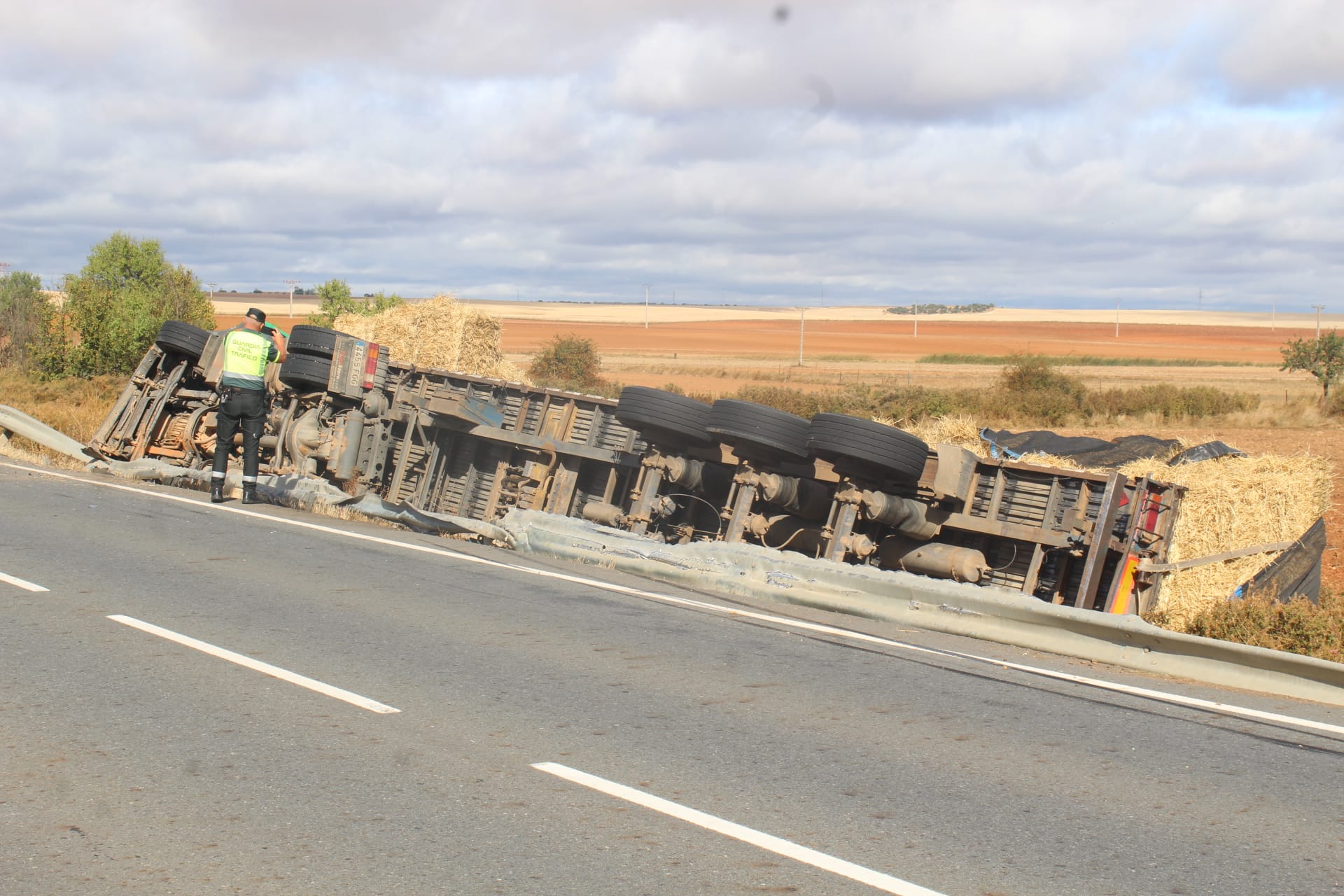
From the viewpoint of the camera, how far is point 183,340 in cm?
1636

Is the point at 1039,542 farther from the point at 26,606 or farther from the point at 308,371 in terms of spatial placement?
the point at 308,371

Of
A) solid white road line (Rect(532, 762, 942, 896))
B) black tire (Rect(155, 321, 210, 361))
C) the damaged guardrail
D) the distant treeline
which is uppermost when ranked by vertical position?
the distant treeline

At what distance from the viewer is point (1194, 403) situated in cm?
3291

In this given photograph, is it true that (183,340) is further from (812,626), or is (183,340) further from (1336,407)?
(1336,407)

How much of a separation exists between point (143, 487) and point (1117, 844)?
12.9 meters

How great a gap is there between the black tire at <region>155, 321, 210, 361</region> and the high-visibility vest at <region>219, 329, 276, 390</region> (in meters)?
3.45

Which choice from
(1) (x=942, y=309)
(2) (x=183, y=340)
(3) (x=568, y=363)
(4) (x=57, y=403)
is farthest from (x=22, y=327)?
(1) (x=942, y=309)

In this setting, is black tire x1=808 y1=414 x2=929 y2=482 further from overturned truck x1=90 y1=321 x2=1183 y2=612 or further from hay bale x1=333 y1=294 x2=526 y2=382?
hay bale x1=333 y1=294 x2=526 y2=382

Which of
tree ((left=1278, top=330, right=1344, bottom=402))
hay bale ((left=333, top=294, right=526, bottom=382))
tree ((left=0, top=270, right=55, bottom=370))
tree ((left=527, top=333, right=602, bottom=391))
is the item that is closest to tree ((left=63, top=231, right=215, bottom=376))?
tree ((left=0, top=270, right=55, bottom=370))

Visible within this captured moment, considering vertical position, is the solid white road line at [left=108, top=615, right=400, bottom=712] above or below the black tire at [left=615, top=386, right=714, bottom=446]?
below

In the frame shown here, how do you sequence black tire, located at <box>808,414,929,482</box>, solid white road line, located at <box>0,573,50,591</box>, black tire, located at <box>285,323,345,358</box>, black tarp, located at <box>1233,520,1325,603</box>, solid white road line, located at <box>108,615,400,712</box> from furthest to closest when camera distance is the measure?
black tire, located at <box>285,323,345,358</box>, black tarp, located at <box>1233,520,1325,603</box>, black tire, located at <box>808,414,929,482</box>, solid white road line, located at <box>0,573,50,591</box>, solid white road line, located at <box>108,615,400,712</box>

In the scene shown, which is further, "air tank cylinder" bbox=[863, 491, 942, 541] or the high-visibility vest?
the high-visibility vest

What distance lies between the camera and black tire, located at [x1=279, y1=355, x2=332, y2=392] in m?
14.7

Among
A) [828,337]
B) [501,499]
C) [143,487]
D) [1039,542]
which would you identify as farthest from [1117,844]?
[828,337]
